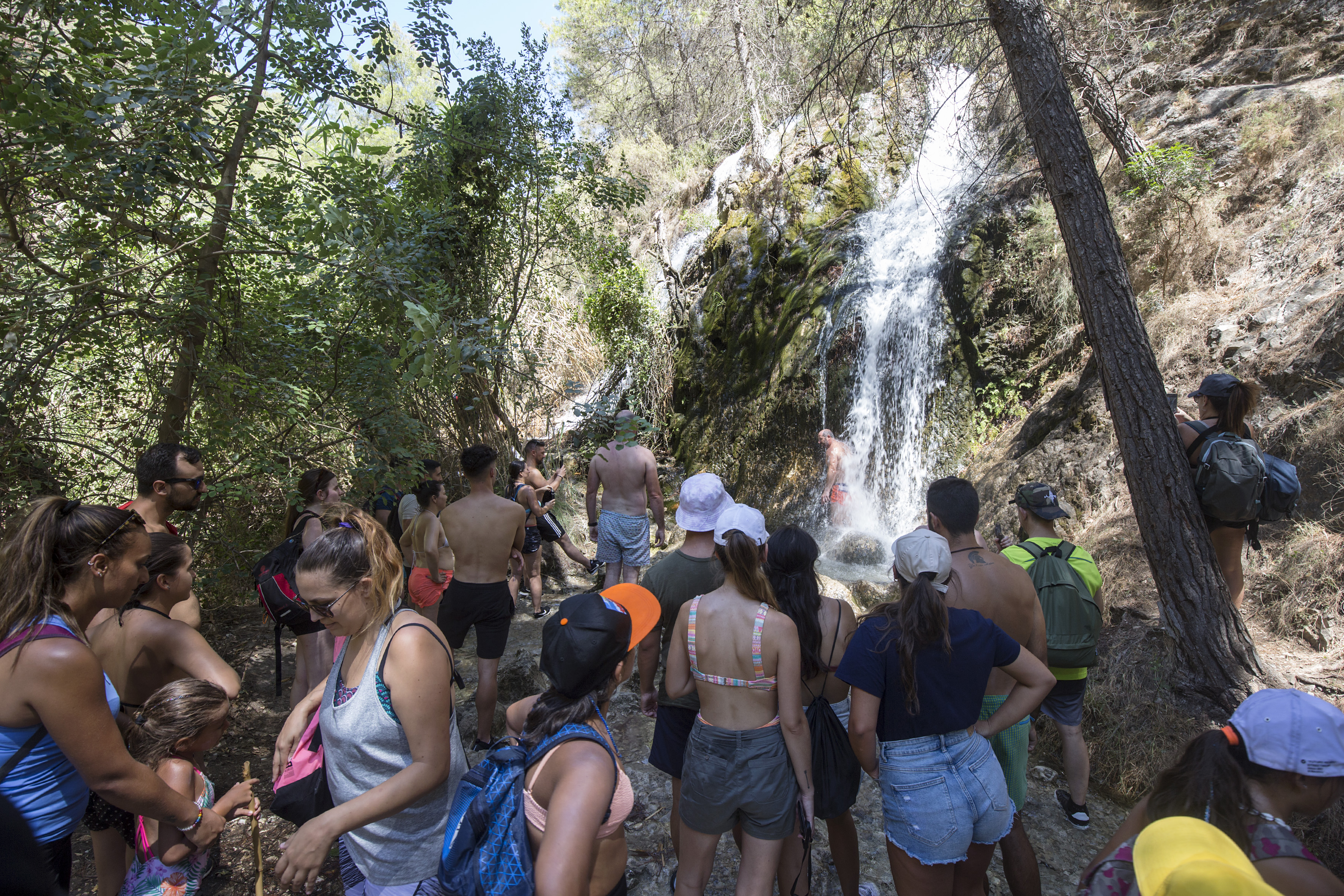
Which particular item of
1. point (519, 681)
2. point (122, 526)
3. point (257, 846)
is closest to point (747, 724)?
point (257, 846)

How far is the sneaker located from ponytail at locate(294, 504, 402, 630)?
143 inches

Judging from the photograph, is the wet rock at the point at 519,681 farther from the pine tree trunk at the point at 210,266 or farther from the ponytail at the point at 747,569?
the ponytail at the point at 747,569

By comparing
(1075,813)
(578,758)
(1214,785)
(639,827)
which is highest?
(578,758)

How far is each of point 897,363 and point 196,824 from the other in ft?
30.4

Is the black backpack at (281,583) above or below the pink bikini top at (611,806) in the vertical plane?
above

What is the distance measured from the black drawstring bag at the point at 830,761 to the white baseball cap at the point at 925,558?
0.37 m

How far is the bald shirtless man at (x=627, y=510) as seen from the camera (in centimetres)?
613

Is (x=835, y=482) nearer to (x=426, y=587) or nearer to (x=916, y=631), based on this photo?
(x=426, y=587)

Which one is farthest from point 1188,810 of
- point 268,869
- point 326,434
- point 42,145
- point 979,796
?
point 326,434

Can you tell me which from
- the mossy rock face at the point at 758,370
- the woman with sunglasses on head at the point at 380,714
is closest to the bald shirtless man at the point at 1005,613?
the woman with sunglasses on head at the point at 380,714

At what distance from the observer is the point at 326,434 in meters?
5.21

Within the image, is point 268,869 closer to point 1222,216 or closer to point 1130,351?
point 1130,351

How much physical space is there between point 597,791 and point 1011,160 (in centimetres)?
1131

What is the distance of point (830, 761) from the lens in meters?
2.67
